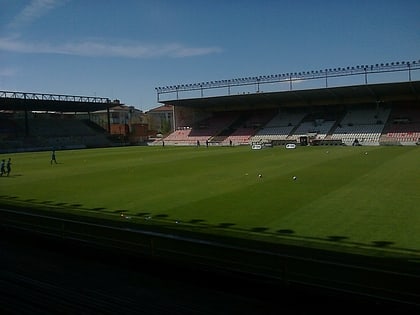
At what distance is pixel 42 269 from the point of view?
7004 millimetres

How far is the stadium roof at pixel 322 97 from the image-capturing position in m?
55.9

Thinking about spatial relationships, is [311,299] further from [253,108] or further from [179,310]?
[253,108]

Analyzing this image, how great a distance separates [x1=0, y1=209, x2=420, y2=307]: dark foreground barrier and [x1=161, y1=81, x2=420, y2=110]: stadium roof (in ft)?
166

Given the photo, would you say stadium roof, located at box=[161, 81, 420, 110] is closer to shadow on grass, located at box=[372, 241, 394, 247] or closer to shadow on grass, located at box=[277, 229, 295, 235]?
shadow on grass, located at box=[277, 229, 295, 235]

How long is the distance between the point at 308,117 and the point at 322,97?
4.34m

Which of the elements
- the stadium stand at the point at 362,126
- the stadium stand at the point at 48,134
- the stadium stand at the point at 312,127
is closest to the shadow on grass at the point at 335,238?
the stadium stand at the point at 312,127

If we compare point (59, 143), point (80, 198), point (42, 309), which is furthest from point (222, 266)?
point (59, 143)

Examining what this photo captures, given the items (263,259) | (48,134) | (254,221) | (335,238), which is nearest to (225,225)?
(254,221)

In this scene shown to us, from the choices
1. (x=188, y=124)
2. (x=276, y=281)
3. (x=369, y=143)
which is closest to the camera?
(x=276, y=281)

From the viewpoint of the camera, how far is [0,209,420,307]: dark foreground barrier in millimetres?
5141

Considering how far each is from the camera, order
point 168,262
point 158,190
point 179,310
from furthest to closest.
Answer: point 158,190, point 168,262, point 179,310

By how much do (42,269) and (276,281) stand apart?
378 centimetres

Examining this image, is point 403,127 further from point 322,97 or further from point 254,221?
point 254,221

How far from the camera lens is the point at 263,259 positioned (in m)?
5.94
